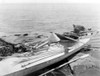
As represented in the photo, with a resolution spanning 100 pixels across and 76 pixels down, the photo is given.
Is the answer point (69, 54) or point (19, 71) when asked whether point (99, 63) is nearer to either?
point (69, 54)

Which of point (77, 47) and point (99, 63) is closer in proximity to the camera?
point (99, 63)

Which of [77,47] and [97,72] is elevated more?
[77,47]

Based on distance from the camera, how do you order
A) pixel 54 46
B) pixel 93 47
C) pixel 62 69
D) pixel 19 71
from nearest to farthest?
pixel 19 71 < pixel 62 69 < pixel 54 46 < pixel 93 47

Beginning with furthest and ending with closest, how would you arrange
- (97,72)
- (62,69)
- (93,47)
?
(93,47), (62,69), (97,72)

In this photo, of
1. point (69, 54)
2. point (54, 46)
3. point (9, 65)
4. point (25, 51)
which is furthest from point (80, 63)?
point (9, 65)

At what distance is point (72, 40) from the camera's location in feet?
120

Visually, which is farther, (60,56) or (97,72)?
(60,56)

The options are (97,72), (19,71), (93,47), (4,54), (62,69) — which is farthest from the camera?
(93,47)

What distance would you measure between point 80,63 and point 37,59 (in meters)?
8.18

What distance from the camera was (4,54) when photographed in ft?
103

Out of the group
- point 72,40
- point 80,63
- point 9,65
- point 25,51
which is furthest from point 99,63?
point 9,65

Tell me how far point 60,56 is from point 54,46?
14.9 feet

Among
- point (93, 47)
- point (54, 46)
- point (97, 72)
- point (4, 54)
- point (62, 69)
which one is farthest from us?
point (93, 47)

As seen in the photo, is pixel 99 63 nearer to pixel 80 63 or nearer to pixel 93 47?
pixel 80 63
